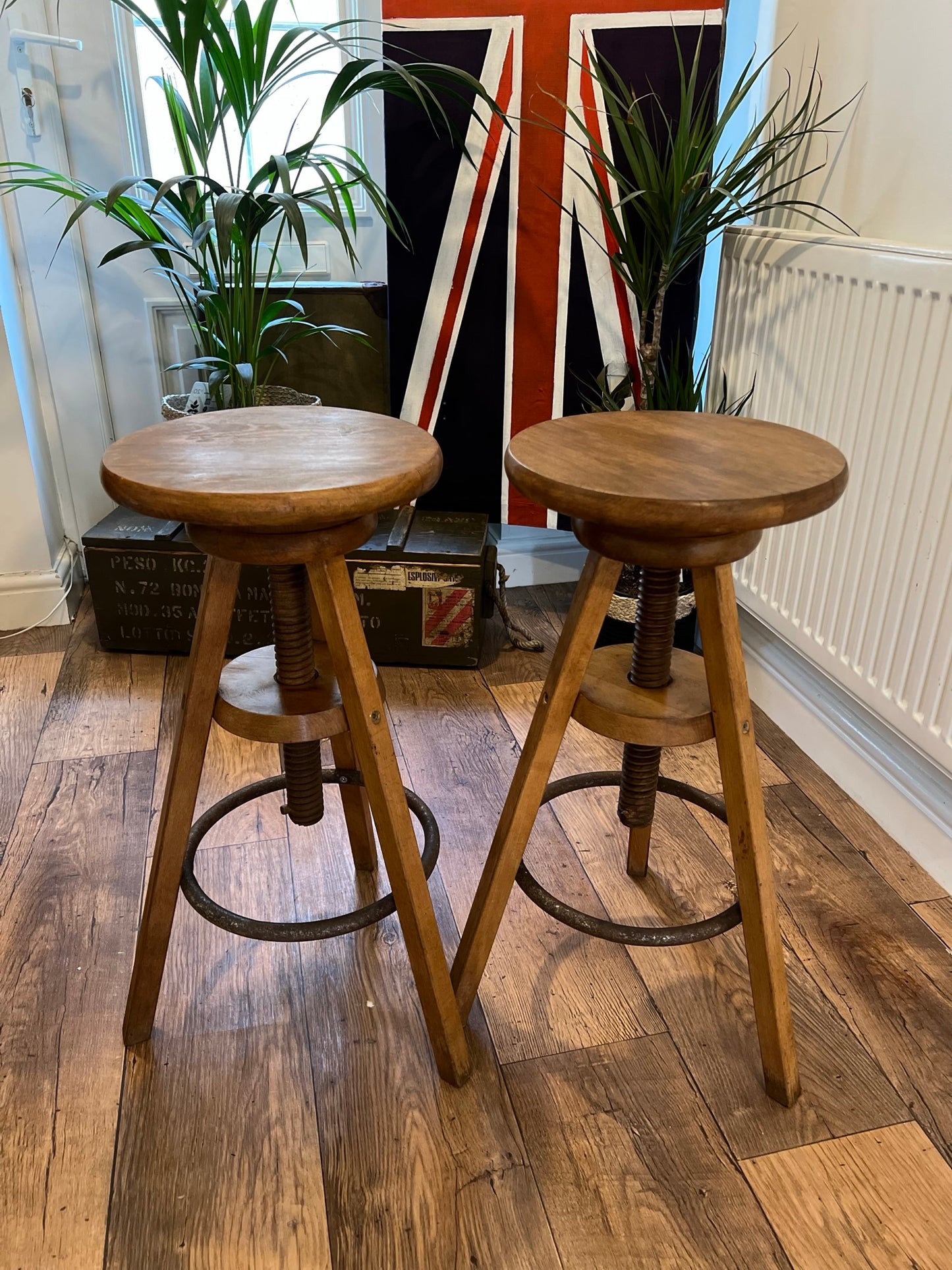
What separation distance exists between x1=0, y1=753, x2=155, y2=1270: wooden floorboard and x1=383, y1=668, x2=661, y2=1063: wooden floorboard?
1.72ft

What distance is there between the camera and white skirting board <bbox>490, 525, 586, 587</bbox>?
266 centimetres

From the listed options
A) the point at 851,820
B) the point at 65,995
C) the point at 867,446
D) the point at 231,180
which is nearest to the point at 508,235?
the point at 231,180

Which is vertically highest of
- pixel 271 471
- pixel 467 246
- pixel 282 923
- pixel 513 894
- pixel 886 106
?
pixel 886 106

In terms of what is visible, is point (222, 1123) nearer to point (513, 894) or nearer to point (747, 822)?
point (513, 894)

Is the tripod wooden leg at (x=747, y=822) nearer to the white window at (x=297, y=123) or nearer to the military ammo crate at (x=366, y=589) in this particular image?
the military ammo crate at (x=366, y=589)

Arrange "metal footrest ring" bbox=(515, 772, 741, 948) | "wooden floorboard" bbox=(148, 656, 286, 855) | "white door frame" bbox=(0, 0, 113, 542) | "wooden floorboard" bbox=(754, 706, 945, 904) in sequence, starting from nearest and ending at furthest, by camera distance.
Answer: "metal footrest ring" bbox=(515, 772, 741, 948)
"wooden floorboard" bbox=(754, 706, 945, 904)
"wooden floorboard" bbox=(148, 656, 286, 855)
"white door frame" bbox=(0, 0, 113, 542)

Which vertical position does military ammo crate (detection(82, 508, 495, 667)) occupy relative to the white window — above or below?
below

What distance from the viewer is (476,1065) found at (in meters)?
1.27

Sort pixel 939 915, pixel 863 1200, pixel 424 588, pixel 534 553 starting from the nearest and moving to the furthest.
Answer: pixel 863 1200, pixel 939 915, pixel 424 588, pixel 534 553

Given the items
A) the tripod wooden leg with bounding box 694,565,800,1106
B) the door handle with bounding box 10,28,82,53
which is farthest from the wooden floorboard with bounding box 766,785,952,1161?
the door handle with bounding box 10,28,82,53

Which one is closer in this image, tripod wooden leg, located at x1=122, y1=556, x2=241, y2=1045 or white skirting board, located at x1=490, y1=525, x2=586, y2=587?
tripod wooden leg, located at x1=122, y1=556, x2=241, y2=1045

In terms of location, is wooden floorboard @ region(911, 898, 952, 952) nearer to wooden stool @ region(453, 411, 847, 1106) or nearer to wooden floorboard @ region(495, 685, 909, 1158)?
wooden floorboard @ region(495, 685, 909, 1158)

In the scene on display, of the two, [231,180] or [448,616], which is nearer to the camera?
[231,180]

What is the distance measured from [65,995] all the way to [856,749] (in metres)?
1.44
